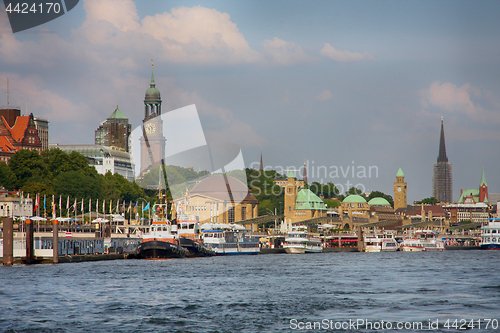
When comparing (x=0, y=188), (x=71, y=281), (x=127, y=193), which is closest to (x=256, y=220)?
(x=127, y=193)

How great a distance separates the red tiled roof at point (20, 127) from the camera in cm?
18912

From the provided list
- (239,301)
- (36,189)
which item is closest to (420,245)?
(36,189)

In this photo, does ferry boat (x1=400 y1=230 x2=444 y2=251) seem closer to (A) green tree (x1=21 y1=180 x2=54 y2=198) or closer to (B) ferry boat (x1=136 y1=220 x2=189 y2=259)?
(B) ferry boat (x1=136 y1=220 x2=189 y2=259)

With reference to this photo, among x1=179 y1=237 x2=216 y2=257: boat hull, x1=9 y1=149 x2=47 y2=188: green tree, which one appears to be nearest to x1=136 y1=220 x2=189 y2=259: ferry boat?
x1=179 y1=237 x2=216 y2=257: boat hull

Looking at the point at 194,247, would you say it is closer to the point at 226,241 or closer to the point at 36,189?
the point at 226,241

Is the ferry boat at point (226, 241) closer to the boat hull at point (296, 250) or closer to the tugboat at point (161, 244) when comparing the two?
the boat hull at point (296, 250)

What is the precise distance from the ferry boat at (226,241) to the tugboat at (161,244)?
1880 centimetres

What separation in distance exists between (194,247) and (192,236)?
16.3 feet

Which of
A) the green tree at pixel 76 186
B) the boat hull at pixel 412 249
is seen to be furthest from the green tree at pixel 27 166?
the boat hull at pixel 412 249

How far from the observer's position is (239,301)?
42156mm

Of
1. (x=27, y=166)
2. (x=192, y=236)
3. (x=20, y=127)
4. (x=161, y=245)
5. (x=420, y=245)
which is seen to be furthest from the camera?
(x=20, y=127)

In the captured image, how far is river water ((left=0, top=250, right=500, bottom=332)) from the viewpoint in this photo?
33.6 m

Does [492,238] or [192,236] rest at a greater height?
[192,236]

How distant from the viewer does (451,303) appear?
40344 mm
